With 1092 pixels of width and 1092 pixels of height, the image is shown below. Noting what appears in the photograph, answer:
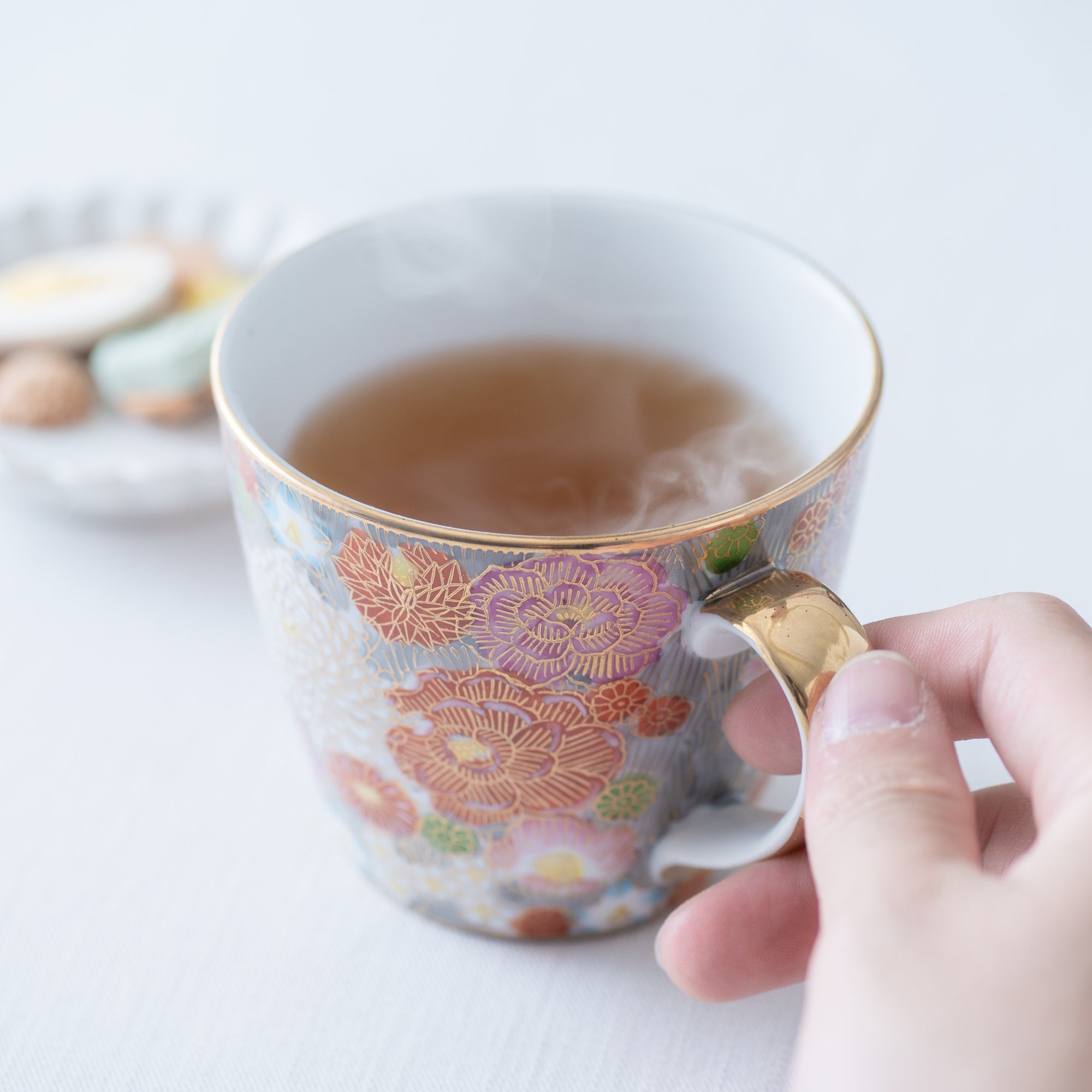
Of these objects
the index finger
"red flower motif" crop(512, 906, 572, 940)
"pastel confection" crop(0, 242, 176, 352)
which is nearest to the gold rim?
the index finger

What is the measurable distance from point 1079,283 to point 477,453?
0.84 metres

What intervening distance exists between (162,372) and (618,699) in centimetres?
69

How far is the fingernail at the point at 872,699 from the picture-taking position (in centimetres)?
46

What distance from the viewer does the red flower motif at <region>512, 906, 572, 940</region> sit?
658 millimetres

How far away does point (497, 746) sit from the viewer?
55 cm

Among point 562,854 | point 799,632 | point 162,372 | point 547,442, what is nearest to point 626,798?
point 562,854

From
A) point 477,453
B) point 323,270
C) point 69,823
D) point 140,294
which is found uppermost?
point 323,270

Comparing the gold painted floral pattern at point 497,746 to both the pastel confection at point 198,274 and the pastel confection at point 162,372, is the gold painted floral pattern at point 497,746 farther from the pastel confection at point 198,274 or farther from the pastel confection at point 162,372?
the pastel confection at point 198,274

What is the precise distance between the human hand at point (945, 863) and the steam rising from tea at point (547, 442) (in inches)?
6.7

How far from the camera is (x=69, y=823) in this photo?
0.74 metres

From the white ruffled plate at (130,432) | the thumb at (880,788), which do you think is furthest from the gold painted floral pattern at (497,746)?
the white ruffled plate at (130,432)

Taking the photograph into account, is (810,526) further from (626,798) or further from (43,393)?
(43,393)

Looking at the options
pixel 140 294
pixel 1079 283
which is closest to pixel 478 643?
pixel 140 294

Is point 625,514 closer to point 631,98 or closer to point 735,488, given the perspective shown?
point 735,488
